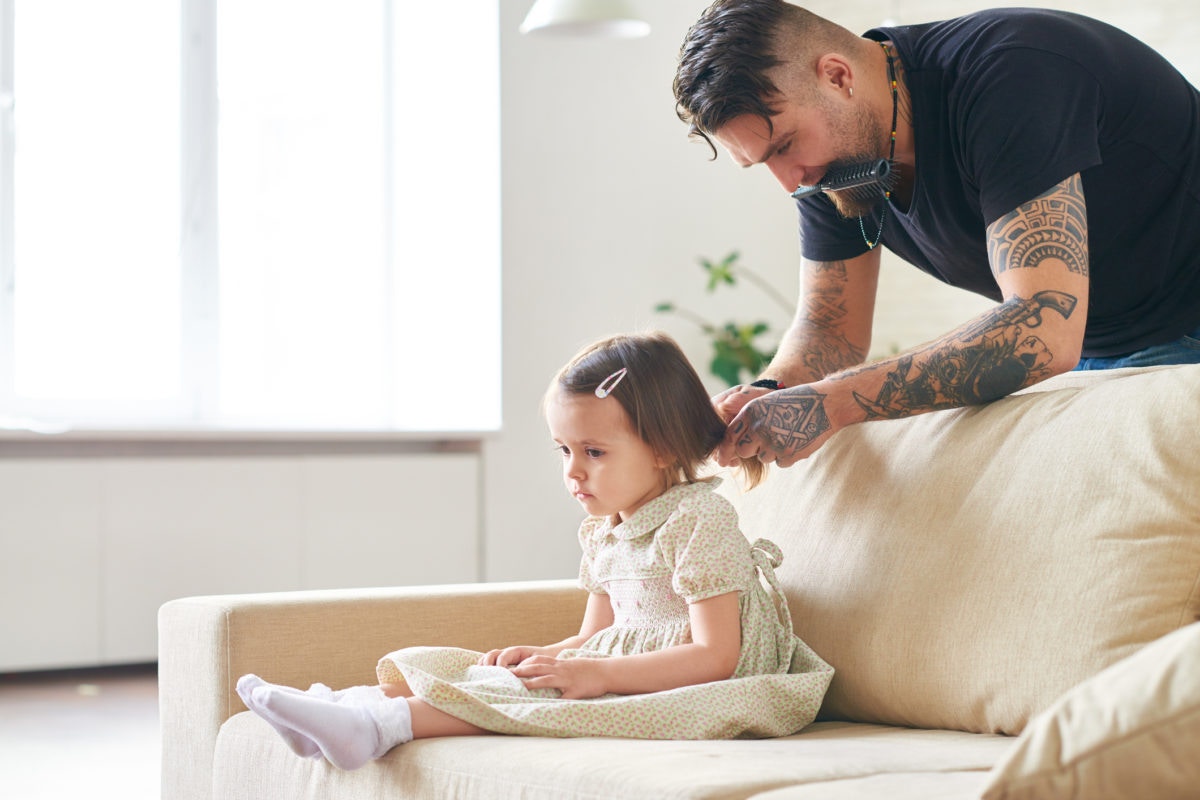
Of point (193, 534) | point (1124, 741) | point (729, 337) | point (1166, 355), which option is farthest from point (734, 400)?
point (729, 337)

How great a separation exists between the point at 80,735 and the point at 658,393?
7.44ft

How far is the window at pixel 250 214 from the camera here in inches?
173

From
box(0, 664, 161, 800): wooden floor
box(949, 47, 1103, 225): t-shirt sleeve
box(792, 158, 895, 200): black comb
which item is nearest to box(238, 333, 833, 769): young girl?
box(792, 158, 895, 200): black comb

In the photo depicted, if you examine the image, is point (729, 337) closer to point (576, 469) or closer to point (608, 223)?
point (608, 223)

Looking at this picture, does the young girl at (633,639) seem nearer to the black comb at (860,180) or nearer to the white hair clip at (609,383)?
the white hair clip at (609,383)

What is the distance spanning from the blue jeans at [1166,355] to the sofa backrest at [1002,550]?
0.27 meters

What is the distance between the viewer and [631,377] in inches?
62.8

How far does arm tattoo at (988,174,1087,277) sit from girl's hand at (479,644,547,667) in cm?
71

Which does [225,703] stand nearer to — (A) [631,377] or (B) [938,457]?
(A) [631,377]

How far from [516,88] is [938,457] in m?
3.74

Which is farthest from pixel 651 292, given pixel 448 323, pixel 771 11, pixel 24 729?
pixel 771 11

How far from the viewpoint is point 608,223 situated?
5.24m

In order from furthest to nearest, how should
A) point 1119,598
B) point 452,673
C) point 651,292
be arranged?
1. point 651,292
2. point 452,673
3. point 1119,598

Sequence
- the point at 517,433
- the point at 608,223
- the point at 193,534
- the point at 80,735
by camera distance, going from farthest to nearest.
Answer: the point at 608,223 < the point at 517,433 < the point at 193,534 < the point at 80,735
